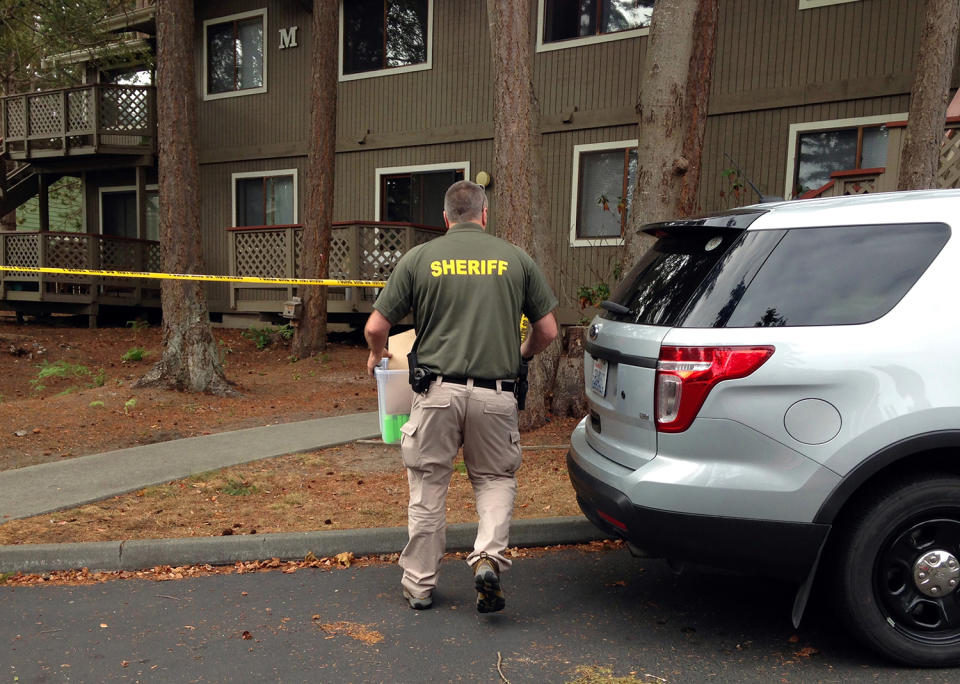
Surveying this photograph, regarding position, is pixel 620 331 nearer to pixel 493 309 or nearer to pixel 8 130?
pixel 493 309

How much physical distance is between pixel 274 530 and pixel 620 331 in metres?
2.72

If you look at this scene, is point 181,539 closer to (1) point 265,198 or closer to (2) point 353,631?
(2) point 353,631

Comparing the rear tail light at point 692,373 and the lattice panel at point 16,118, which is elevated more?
the lattice panel at point 16,118

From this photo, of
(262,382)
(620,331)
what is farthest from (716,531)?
(262,382)

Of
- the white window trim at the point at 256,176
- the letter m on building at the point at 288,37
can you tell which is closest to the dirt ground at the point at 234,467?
the white window trim at the point at 256,176

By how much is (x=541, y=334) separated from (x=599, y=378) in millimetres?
442

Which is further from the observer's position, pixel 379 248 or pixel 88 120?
pixel 88 120

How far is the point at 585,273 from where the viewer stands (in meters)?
15.2

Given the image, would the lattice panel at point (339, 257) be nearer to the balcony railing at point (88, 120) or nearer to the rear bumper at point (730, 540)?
the balcony railing at point (88, 120)

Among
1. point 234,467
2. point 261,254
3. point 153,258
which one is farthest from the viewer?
point 153,258

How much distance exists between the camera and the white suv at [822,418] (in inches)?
127

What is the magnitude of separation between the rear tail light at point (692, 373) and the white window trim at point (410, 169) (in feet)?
44.3

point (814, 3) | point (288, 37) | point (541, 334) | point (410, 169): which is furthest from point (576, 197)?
point (541, 334)

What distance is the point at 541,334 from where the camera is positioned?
4250mm
